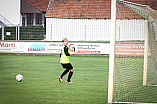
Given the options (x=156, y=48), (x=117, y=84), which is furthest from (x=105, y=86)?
(x=156, y=48)

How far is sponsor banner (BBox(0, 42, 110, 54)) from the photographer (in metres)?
22.7

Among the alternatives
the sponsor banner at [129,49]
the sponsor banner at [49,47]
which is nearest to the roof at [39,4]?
the sponsor banner at [49,47]

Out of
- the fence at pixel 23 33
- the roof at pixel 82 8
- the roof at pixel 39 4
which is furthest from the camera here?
the roof at pixel 39 4

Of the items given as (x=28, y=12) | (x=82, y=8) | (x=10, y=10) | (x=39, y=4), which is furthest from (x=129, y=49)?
(x=39, y=4)

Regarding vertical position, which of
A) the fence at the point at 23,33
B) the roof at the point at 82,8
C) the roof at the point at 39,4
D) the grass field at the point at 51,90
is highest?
the roof at the point at 39,4

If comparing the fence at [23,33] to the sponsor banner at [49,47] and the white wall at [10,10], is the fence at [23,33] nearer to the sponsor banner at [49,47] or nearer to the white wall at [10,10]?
the sponsor banner at [49,47]

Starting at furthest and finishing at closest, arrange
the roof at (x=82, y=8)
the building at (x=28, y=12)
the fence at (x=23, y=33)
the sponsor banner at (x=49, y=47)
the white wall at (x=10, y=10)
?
1. the building at (x=28, y=12)
2. the white wall at (x=10, y=10)
3. the roof at (x=82, y=8)
4. the fence at (x=23, y=33)
5. the sponsor banner at (x=49, y=47)

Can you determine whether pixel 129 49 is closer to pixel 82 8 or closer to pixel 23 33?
pixel 23 33

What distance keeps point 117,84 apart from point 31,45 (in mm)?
13479

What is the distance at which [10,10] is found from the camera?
39562mm

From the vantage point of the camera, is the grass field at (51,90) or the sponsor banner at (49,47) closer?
the grass field at (51,90)

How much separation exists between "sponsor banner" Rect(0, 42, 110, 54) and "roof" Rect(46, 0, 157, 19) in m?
8.59

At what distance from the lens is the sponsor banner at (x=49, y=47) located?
74.5 feet

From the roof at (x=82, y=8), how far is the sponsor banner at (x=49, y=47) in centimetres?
859
